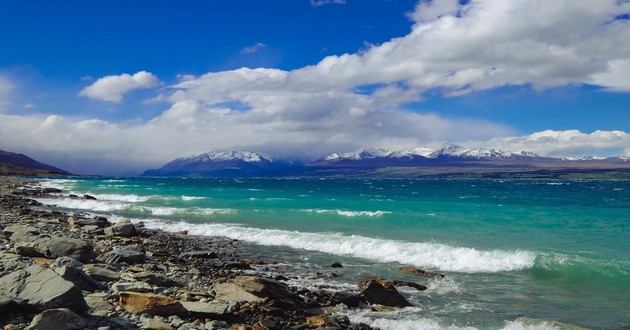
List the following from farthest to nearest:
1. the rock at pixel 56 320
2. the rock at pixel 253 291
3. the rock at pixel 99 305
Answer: the rock at pixel 253 291, the rock at pixel 99 305, the rock at pixel 56 320

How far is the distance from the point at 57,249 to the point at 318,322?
9825 millimetres

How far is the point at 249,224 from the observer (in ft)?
119

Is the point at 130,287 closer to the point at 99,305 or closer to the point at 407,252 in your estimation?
the point at 99,305

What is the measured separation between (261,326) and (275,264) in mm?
9565

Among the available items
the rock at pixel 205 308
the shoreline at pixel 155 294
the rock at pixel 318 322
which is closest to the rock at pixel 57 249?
the shoreline at pixel 155 294

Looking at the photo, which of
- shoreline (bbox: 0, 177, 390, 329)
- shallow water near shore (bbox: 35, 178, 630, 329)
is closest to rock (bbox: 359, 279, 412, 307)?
shoreline (bbox: 0, 177, 390, 329)

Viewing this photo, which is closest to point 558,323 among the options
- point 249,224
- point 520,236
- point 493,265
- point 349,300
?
point 349,300

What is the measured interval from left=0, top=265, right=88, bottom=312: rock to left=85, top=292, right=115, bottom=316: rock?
0.46 m

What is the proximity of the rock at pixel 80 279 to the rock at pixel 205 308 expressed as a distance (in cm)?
240

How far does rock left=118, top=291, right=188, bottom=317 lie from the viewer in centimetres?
1031

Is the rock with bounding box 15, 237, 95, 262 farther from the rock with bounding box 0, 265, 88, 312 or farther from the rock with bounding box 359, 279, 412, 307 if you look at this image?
the rock with bounding box 359, 279, 412, 307

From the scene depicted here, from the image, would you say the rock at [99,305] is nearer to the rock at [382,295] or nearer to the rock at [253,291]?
the rock at [253,291]

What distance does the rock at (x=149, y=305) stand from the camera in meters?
10.3

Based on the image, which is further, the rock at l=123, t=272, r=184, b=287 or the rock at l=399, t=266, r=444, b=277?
the rock at l=399, t=266, r=444, b=277
